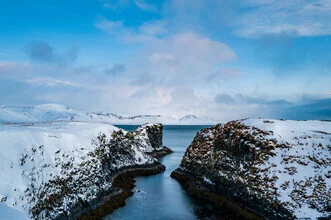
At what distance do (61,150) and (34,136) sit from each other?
12.3ft

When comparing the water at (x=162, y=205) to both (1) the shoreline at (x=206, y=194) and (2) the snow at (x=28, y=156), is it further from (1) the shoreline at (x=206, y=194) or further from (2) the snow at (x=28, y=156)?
(2) the snow at (x=28, y=156)

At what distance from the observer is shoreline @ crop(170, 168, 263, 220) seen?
31562mm

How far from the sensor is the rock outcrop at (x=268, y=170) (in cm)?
2830

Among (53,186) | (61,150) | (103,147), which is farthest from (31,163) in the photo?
(103,147)

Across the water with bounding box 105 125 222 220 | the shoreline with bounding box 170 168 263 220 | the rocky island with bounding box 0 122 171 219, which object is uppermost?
the rocky island with bounding box 0 122 171 219

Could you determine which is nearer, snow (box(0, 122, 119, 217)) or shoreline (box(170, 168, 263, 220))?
snow (box(0, 122, 119, 217))

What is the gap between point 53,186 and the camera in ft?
86.9

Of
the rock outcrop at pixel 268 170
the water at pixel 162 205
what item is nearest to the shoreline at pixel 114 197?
the water at pixel 162 205

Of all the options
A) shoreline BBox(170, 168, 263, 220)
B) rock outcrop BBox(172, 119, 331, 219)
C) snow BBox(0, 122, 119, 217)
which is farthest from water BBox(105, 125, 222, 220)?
snow BBox(0, 122, 119, 217)

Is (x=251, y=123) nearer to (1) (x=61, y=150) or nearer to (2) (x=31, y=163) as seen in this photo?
(1) (x=61, y=150)

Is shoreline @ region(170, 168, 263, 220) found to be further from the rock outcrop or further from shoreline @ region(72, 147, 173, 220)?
shoreline @ region(72, 147, 173, 220)

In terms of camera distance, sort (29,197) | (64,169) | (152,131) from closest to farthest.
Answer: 1. (29,197)
2. (64,169)
3. (152,131)

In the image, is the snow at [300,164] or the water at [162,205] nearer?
the snow at [300,164]

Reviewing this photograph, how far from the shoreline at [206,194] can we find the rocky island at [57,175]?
1102cm
